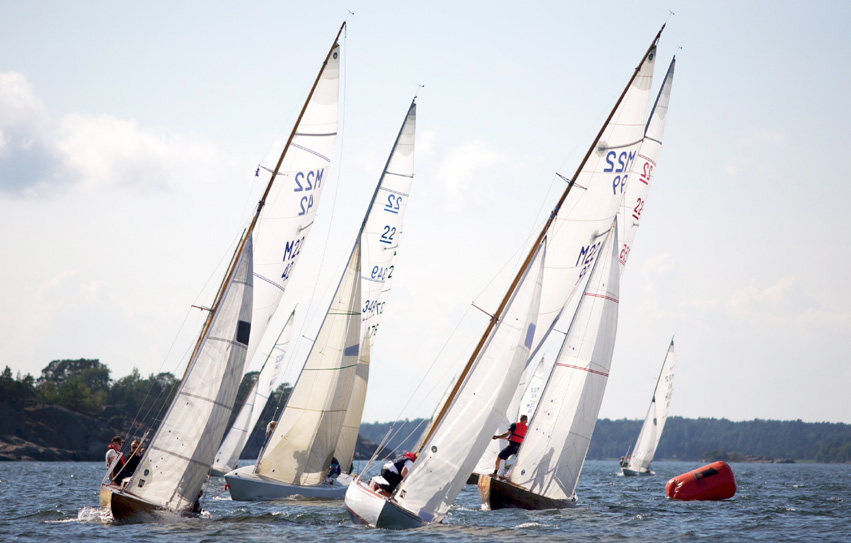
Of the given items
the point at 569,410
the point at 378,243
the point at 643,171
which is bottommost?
the point at 569,410

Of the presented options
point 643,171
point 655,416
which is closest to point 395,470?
point 643,171

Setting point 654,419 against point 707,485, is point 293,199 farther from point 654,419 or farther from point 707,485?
point 654,419

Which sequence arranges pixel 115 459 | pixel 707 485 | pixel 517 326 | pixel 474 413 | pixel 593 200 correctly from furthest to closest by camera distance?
pixel 707 485
pixel 593 200
pixel 517 326
pixel 474 413
pixel 115 459

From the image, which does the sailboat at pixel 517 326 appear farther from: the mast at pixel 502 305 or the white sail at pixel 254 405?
the white sail at pixel 254 405

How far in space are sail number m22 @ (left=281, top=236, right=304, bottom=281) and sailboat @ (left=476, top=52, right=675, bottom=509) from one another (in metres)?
7.54

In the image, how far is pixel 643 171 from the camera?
102 ft

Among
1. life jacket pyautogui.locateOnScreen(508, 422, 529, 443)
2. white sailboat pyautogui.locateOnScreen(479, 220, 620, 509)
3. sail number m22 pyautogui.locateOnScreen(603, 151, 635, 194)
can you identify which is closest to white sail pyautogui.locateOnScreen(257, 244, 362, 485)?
white sailboat pyautogui.locateOnScreen(479, 220, 620, 509)

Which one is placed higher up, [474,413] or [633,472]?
[474,413]

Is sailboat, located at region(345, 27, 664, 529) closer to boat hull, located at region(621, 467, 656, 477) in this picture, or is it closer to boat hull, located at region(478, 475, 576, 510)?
Result: boat hull, located at region(478, 475, 576, 510)

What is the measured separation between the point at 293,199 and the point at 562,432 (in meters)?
9.32

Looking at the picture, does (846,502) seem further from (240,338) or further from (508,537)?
(240,338)

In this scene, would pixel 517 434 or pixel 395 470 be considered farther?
pixel 517 434

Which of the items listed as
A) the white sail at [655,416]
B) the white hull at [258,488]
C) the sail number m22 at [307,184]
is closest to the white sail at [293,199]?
the sail number m22 at [307,184]

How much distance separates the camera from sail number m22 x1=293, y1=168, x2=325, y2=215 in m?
24.8
